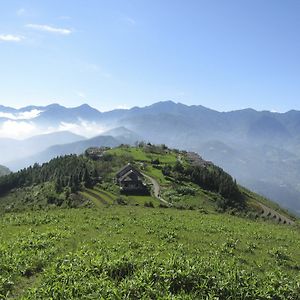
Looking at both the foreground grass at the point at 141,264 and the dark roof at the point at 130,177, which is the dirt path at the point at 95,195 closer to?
the dark roof at the point at 130,177

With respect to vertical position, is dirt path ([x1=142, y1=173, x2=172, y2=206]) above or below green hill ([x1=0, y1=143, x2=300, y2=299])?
below

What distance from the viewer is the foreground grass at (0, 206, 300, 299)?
65.4 feet

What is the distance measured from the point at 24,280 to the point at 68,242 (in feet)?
26.2

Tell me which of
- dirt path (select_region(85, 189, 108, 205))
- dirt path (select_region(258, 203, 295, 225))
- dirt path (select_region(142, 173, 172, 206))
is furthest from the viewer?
dirt path (select_region(258, 203, 295, 225))

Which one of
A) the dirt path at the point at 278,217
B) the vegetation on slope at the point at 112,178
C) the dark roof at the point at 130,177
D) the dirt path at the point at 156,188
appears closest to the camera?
the dirt path at the point at 156,188

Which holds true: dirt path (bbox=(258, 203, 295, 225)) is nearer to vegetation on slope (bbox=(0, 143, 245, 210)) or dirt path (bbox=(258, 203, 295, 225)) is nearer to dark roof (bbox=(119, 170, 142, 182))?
vegetation on slope (bbox=(0, 143, 245, 210))

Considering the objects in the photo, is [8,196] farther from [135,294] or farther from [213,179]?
[135,294]

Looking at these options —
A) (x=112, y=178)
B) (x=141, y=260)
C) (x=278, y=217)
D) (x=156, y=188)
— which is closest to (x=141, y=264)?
(x=141, y=260)

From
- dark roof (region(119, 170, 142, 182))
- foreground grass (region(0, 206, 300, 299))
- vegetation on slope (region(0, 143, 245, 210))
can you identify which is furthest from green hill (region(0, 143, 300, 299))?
dark roof (region(119, 170, 142, 182))

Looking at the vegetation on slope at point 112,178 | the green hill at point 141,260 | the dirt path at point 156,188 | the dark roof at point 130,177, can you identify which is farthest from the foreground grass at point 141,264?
the dark roof at point 130,177

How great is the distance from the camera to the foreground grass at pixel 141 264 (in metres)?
19.9

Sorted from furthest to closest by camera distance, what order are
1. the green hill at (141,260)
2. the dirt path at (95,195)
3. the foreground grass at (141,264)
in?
the dirt path at (95,195) < the green hill at (141,260) < the foreground grass at (141,264)

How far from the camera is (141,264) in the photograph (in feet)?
75.9

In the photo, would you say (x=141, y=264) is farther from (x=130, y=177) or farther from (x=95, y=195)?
(x=130, y=177)
